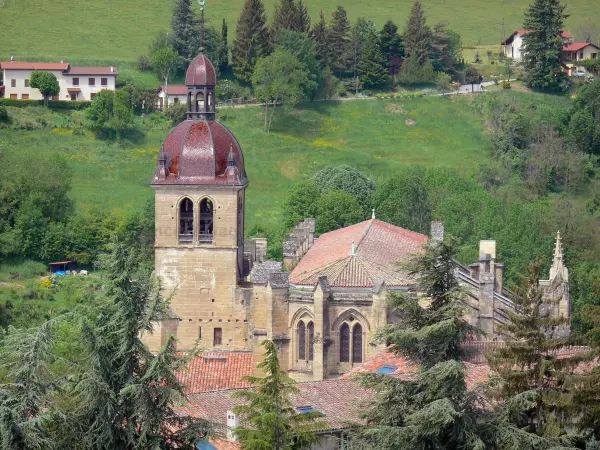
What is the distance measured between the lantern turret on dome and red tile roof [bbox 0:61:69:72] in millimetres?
82633

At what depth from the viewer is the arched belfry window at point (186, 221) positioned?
248ft

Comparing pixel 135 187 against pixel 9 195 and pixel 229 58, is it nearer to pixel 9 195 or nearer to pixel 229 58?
pixel 9 195

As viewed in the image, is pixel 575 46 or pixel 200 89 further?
pixel 575 46

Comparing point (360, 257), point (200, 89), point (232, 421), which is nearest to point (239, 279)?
Answer: point (360, 257)

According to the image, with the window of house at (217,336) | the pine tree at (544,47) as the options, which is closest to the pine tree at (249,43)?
the pine tree at (544,47)

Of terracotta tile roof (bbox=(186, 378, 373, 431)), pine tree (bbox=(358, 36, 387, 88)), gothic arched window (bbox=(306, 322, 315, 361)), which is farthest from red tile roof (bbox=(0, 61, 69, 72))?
terracotta tile roof (bbox=(186, 378, 373, 431))

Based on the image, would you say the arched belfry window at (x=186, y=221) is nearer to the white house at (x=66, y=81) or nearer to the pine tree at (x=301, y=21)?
the white house at (x=66, y=81)

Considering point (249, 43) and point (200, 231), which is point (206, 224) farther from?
point (249, 43)

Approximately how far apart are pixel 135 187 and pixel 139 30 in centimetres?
4776

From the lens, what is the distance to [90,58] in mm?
167625

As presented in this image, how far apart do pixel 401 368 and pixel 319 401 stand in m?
5.27

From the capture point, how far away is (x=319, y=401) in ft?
186

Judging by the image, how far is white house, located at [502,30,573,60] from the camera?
18125 centimetres

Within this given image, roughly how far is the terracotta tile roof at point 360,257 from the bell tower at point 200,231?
315cm
